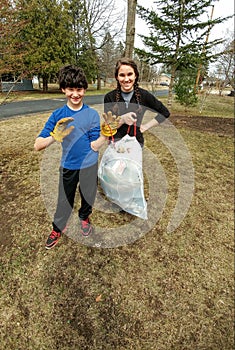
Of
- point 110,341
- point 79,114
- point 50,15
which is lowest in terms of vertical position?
point 110,341

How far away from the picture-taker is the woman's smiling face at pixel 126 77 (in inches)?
68.6

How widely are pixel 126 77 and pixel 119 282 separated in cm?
180

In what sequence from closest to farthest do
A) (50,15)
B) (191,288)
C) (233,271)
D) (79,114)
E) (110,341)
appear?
(110,341) < (79,114) < (191,288) < (233,271) < (50,15)

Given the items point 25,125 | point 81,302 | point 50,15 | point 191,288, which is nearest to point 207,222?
point 191,288

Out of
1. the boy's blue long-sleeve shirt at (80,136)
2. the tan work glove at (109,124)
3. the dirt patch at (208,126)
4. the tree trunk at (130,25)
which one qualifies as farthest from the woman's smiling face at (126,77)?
the dirt patch at (208,126)

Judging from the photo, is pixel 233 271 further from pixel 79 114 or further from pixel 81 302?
pixel 79 114

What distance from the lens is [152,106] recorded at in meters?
2.03

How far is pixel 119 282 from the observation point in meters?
1.73

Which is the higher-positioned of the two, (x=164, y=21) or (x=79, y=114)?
(x=164, y=21)

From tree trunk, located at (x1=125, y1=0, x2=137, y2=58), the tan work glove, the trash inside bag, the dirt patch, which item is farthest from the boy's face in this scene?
the dirt patch

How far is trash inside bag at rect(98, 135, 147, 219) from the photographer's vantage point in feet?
6.57

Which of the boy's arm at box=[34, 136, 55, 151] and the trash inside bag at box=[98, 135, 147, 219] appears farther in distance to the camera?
the trash inside bag at box=[98, 135, 147, 219]

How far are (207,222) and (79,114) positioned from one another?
6.58 ft

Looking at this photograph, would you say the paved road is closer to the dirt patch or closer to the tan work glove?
the dirt patch
